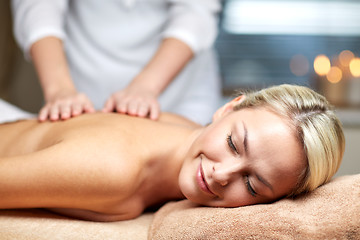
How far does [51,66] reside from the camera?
1464 mm

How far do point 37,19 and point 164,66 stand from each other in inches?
19.3

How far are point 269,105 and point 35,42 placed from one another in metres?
0.89

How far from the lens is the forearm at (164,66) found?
1.44m

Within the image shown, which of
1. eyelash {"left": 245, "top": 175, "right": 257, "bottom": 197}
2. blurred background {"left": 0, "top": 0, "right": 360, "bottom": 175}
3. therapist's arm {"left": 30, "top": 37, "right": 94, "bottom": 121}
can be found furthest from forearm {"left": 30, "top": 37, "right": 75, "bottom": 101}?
blurred background {"left": 0, "top": 0, "right": 360, "bottom": 175}

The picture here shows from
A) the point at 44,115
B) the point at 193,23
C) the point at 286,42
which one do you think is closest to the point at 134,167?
the point at 44,115

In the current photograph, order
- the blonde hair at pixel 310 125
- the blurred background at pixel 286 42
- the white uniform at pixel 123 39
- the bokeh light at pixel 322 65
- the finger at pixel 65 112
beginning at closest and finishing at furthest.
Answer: the blonde hair at pixel 310 125
the finger at pixel 65 112
the white uniform at pixel 123 39
the bokeh light at pixel 322 65
the blurred background at pixel 286 42

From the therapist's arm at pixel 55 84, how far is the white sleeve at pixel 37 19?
3 centimetres

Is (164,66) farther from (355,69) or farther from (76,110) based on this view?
(355,69)

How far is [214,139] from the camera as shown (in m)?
1.08

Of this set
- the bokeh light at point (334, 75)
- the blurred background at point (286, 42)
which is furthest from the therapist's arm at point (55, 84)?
the bokeh light at point (334, 75)

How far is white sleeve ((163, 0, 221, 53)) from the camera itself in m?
1.61

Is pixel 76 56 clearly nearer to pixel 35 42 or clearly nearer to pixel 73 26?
pixel 73 26

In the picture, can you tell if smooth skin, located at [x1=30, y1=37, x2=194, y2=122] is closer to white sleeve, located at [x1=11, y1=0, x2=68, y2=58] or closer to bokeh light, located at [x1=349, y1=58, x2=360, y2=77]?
white sleeve, located at [x1=11, y1=0, x2=68, y2=58]

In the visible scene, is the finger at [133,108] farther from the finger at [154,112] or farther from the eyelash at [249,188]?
the eyelash at [249,188]
